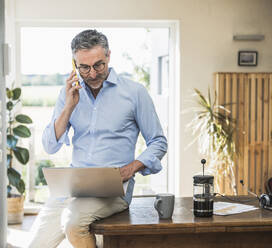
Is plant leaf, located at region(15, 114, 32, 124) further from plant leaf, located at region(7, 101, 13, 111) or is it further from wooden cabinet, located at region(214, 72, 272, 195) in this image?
wooden cabinet, located at region(214, 72, 272, 195)

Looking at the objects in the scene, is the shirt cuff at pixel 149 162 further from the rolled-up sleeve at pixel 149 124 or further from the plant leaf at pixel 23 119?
the plant leaf at pixel 23 119

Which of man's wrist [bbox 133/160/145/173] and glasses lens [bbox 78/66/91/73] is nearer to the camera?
man's wrist [bbox 133/160/145/173]

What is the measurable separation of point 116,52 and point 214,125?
1.62 meters

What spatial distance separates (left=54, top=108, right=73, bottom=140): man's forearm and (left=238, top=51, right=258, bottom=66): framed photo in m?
3.96

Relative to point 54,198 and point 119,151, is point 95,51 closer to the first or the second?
point 119,151

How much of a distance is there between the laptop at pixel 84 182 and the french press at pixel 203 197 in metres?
0.38

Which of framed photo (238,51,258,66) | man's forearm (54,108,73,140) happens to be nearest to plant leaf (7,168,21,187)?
framed photo (238,51,258,66)

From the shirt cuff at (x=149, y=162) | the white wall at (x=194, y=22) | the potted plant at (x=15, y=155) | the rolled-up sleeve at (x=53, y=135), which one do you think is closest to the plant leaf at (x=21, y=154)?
the potted plant at (x=15, y=155)

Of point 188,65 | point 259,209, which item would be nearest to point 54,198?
point 259,209

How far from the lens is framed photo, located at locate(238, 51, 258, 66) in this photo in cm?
650

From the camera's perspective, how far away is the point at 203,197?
2697 mm

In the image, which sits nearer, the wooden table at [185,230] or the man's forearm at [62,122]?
the wooden table at [185,230]

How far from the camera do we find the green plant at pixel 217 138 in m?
6.03

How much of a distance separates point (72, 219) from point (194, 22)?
4.36m
